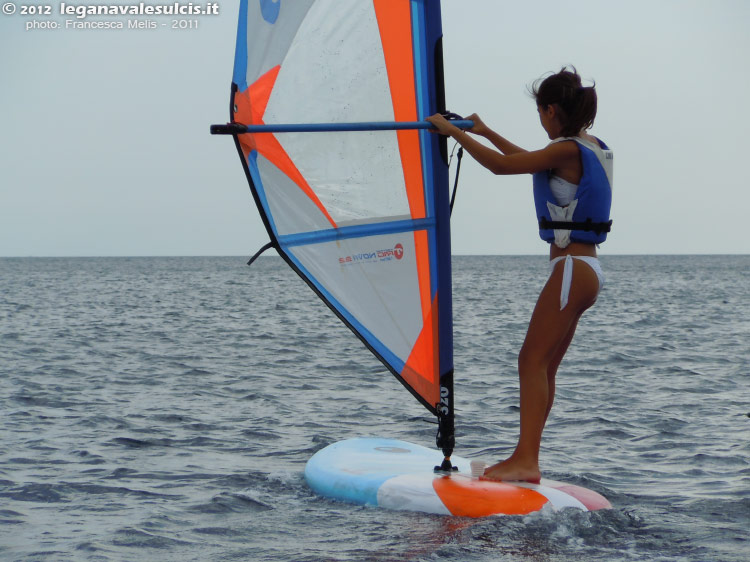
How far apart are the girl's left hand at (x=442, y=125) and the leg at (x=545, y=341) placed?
0.78 metres

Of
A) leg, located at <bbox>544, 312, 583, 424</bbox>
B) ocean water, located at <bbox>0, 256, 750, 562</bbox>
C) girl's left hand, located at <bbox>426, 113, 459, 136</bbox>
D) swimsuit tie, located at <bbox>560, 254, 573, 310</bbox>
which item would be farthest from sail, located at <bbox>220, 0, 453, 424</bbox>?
ocean water, located at <bbox>0, 256, 750, 562</bbox>

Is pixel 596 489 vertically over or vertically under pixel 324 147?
under

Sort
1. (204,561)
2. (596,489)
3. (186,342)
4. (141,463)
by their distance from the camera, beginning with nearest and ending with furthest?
1. (204,561)
2. (596,489)
3. (141,463)
4. (186,342)

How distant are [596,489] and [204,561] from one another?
7.77 ft

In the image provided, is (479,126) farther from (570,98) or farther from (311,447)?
(311,447)

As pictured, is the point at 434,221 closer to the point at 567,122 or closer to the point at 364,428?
the point at 567,122

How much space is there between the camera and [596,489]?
211 inches

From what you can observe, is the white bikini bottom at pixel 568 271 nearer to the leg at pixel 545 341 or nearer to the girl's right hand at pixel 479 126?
the leg at pixel 545 341

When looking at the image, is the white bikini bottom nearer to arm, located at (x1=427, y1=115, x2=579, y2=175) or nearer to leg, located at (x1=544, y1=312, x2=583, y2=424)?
leg, located at (x1=544, y1=312, x2=583, y2=424)

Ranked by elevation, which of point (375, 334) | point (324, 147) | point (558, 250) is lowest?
point (375, 334)

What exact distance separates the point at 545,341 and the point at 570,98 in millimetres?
1086

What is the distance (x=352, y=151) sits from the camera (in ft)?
15.0

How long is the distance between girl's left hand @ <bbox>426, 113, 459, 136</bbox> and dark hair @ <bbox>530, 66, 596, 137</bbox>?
0.42 m

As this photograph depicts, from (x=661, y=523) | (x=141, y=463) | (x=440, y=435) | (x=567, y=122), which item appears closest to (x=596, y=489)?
(x=661, y=523)
